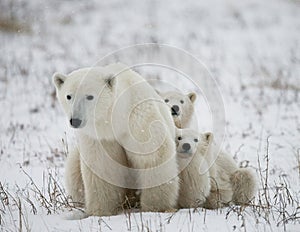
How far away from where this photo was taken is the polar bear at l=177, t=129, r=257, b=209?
4.50 metres

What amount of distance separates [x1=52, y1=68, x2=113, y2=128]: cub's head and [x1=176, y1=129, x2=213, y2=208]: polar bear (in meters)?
0.96

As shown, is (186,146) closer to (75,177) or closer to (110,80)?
(110,80)

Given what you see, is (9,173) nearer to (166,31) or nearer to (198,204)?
(198,204)

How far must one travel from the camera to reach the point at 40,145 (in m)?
7.40

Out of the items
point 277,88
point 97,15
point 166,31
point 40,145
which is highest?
point 97,15

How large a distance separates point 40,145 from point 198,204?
3803 millimetres

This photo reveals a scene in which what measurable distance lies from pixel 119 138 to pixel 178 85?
690 cm

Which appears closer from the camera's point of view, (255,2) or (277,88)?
(277,88)

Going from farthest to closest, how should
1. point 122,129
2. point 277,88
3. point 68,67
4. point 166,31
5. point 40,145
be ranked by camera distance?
point 166,31 → point 68,67 → point 277,88 → point 40,145 → point 122,129

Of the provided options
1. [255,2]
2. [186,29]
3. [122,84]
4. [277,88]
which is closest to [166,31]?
[186,29]

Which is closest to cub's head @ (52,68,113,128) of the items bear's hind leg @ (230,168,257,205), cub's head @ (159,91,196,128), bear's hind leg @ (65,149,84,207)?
bear's hind leg @ (65,149,84,207)

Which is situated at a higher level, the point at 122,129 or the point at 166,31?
the point at 166,31

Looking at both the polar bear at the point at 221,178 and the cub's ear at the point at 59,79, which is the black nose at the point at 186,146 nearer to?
the polar bear at the point at 221,178

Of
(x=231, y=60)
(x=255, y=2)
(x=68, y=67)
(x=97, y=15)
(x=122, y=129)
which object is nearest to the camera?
(x=122, y=129)
